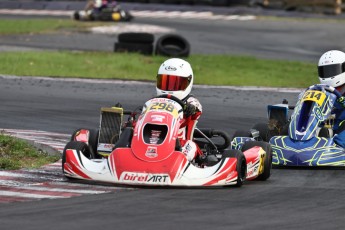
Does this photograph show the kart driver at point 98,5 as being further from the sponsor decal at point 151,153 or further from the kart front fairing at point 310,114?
the sponsor decal at point 151,153

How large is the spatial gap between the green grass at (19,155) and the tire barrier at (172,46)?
12959 millimetres

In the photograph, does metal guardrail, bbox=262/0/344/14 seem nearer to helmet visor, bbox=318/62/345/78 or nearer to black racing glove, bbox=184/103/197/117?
helmet visor, bbox=318/62/345/78

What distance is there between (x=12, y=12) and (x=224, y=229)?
37172 millimetres

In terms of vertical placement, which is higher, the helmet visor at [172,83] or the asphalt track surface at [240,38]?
the helmet visor at [172,83]

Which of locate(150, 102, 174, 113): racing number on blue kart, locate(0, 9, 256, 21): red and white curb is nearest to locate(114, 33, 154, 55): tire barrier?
locate(150, 102, 174, 113): racing number on blue kart

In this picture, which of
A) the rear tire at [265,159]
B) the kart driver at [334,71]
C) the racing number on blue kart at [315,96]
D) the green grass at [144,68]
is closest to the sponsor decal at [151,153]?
the rear tire at [265,159]

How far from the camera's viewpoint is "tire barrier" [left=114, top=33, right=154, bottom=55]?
80.9ft

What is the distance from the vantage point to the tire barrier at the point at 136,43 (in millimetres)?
24656

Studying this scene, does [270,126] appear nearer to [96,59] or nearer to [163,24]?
[96,59]

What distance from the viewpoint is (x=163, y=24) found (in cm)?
3759

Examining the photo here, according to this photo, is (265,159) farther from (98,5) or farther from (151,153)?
(98,5)

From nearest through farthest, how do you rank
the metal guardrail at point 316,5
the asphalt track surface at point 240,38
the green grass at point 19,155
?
the green grass at point 19,155, the asphalt track surface at point 240,38, the metal guardrail at point 316,5

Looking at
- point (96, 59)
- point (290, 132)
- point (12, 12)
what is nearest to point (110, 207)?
point (290, 132)

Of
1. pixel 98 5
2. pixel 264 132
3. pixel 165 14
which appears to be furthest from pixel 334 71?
pixel 165 14
